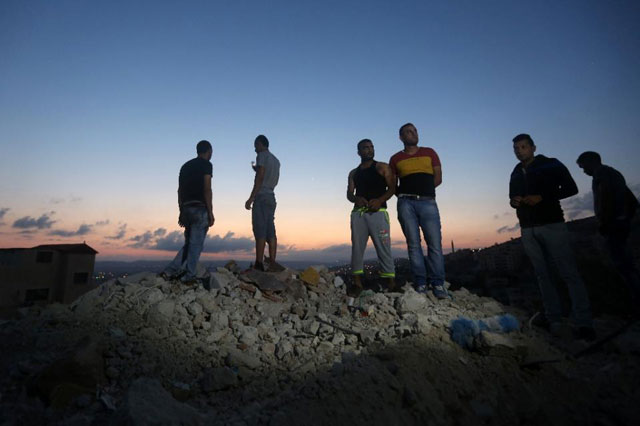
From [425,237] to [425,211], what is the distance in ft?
1.31

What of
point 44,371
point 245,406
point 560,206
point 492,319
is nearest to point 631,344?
point 492,319

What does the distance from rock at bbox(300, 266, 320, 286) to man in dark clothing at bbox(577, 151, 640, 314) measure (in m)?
4.57

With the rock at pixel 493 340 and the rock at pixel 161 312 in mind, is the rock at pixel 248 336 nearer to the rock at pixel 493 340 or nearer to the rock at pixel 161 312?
the rock at pixel 161 312

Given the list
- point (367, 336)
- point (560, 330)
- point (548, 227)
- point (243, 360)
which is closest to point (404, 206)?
point (548, 227)

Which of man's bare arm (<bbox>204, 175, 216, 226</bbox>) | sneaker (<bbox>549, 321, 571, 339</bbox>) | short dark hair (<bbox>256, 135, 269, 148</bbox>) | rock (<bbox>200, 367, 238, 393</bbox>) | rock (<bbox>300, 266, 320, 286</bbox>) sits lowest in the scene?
rock (<bbox>200, 367, 238, 393</bbox>)

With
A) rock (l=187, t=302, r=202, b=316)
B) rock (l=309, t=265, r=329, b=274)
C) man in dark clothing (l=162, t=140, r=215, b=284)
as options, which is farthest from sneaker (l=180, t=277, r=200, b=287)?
rock (l=309, t=265, r=329, b=274)

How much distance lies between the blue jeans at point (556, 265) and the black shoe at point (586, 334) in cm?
5

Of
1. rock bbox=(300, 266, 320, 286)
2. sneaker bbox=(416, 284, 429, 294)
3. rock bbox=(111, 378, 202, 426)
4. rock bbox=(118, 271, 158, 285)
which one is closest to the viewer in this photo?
rock bbox=(111, 378, 202, 426)

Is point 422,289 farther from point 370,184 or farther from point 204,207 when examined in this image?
point 204,207

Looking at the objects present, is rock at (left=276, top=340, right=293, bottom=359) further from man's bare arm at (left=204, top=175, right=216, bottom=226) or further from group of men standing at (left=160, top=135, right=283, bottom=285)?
man's bare arm at (left=204, top=175, right=216, bottom=226)

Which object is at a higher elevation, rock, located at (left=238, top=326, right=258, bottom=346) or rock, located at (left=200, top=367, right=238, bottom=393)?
rock, located at (left=238, top=326, right=258, bottom=346)

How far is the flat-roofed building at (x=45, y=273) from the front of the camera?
5711 millimetres

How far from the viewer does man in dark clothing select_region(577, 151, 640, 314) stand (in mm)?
3660

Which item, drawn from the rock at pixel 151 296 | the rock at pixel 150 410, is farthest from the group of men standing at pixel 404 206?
the rock at pixel 150 410
